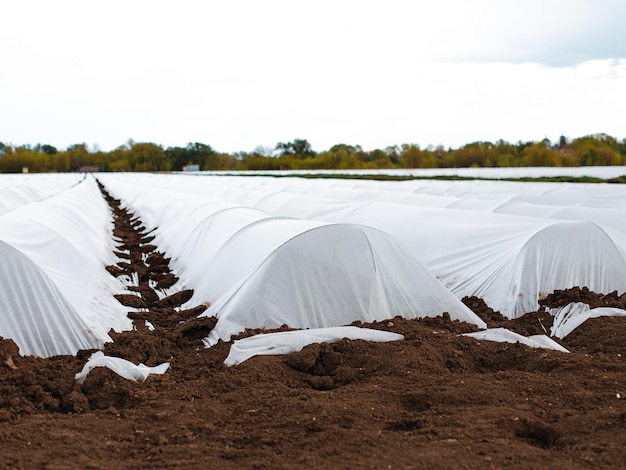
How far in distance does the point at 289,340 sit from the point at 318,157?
236 feet

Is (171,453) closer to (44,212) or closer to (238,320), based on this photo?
(238,320)

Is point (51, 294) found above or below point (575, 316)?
above

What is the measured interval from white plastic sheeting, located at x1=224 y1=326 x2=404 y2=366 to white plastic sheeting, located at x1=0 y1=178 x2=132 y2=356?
1.46 meters

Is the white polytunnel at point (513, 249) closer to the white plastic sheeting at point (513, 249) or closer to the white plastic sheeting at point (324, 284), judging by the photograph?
the white plastic sheeting at point (513, 249)

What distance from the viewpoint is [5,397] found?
3662 mm

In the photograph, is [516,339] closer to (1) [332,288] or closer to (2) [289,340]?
(1) [332,288]

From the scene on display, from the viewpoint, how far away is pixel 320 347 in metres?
4.41

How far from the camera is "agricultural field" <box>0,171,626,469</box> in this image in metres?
3.03

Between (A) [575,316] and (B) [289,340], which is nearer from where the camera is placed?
(B) [289,340]

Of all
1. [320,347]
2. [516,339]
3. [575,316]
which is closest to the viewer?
[320,347]

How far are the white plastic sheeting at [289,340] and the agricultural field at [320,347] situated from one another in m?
0.02

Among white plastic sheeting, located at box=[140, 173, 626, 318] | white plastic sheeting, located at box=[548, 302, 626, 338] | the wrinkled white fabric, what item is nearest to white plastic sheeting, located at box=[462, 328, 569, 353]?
white plastic sheeting, located at box=[548, 302, 626, 338]

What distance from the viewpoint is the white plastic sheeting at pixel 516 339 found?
474cm

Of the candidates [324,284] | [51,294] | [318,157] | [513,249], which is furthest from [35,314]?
[318,157]
